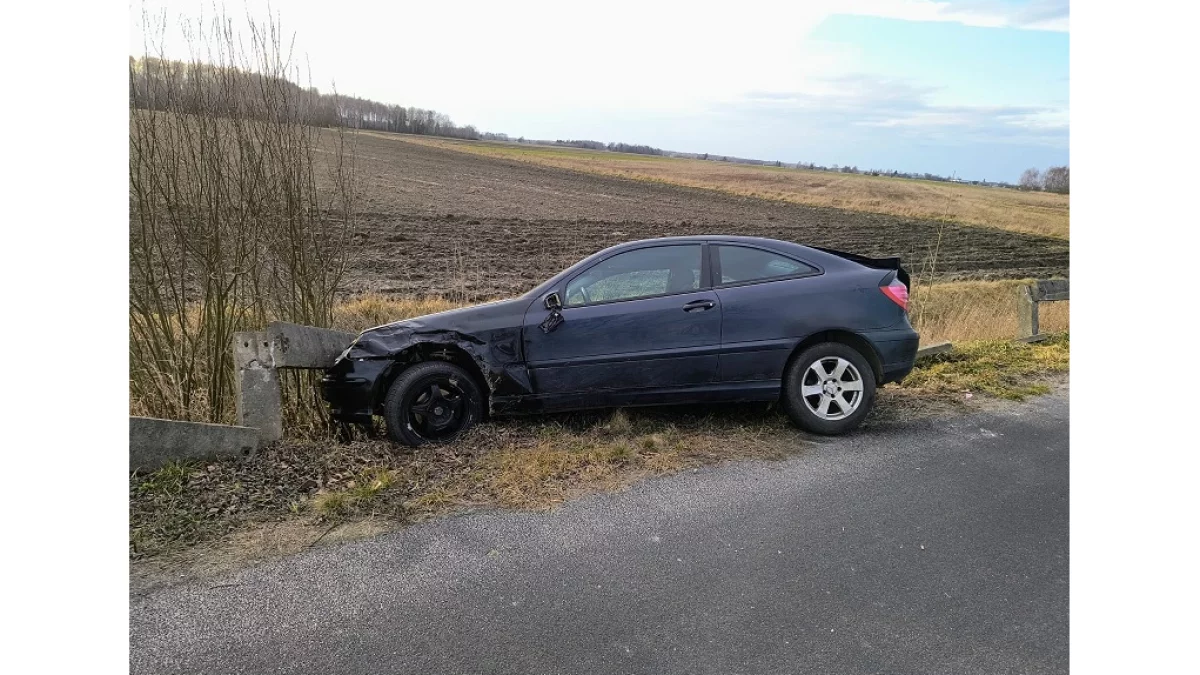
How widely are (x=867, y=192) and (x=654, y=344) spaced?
52.8m

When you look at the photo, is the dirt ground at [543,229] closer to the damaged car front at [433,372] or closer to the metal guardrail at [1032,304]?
the damaged car front at [433,372]

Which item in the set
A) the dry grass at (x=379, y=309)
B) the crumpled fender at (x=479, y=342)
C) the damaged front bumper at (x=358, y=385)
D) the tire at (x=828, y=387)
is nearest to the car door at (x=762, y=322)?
the tire at (x=828, y=387)

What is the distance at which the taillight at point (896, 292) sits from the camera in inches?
241


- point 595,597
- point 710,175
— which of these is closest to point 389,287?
point 595,597

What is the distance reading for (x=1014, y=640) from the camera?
321 cm

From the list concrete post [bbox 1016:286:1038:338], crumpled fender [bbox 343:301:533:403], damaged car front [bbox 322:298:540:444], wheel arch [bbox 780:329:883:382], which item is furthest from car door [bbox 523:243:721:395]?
concrete post [bbox 1016:286:1038:338]

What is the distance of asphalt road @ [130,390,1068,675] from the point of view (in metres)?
3.12

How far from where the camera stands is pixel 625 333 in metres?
5.93

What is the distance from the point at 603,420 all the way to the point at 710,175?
64.0 metres

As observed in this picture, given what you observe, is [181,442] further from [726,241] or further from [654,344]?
[726,241]

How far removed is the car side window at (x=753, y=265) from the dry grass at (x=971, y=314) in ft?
15.8

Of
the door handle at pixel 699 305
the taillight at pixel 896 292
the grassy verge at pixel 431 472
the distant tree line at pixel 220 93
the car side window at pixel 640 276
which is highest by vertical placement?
the distant tree line at pixel 220 93

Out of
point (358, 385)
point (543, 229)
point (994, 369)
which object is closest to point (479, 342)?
point (358, 385)

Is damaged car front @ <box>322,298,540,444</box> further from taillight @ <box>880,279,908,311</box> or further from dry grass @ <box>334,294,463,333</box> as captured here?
dry grass @ <box>334,294,463,333</box>
